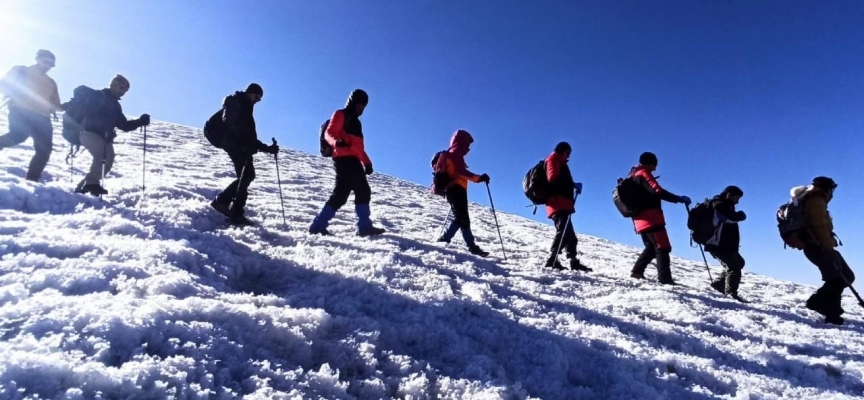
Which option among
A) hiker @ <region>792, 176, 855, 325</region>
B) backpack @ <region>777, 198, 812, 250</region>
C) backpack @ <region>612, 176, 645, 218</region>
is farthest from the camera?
backpack @ <region>612, 176, 645, 218</region>

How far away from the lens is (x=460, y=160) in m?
10.2

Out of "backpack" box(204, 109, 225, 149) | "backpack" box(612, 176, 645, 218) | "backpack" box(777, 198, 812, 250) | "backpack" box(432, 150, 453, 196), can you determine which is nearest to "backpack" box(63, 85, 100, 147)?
"backpack" box(204, 109, 225, 149)

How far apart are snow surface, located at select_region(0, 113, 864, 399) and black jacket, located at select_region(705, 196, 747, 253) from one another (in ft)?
3.14

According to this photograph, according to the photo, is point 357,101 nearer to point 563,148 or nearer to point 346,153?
point 346,153

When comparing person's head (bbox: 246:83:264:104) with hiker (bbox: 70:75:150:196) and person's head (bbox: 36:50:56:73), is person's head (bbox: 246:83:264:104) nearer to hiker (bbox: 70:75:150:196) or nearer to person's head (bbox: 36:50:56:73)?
hiker (bbox: 70:75:150:196)

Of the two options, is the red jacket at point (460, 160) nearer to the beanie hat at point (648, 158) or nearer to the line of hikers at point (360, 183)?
the line of hikers at point (360, 183)

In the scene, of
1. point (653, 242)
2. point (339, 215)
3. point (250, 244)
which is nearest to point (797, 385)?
point (653, 242)

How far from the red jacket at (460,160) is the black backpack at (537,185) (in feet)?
3.55

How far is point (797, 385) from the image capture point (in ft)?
15.8

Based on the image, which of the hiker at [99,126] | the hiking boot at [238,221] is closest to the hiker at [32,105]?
the hiker at [99,126]

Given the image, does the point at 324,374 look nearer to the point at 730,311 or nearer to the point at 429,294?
the point at 429,294

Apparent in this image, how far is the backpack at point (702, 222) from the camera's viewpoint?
9.49 m

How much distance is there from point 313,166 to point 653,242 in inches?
785

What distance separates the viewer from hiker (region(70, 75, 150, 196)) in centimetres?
852
